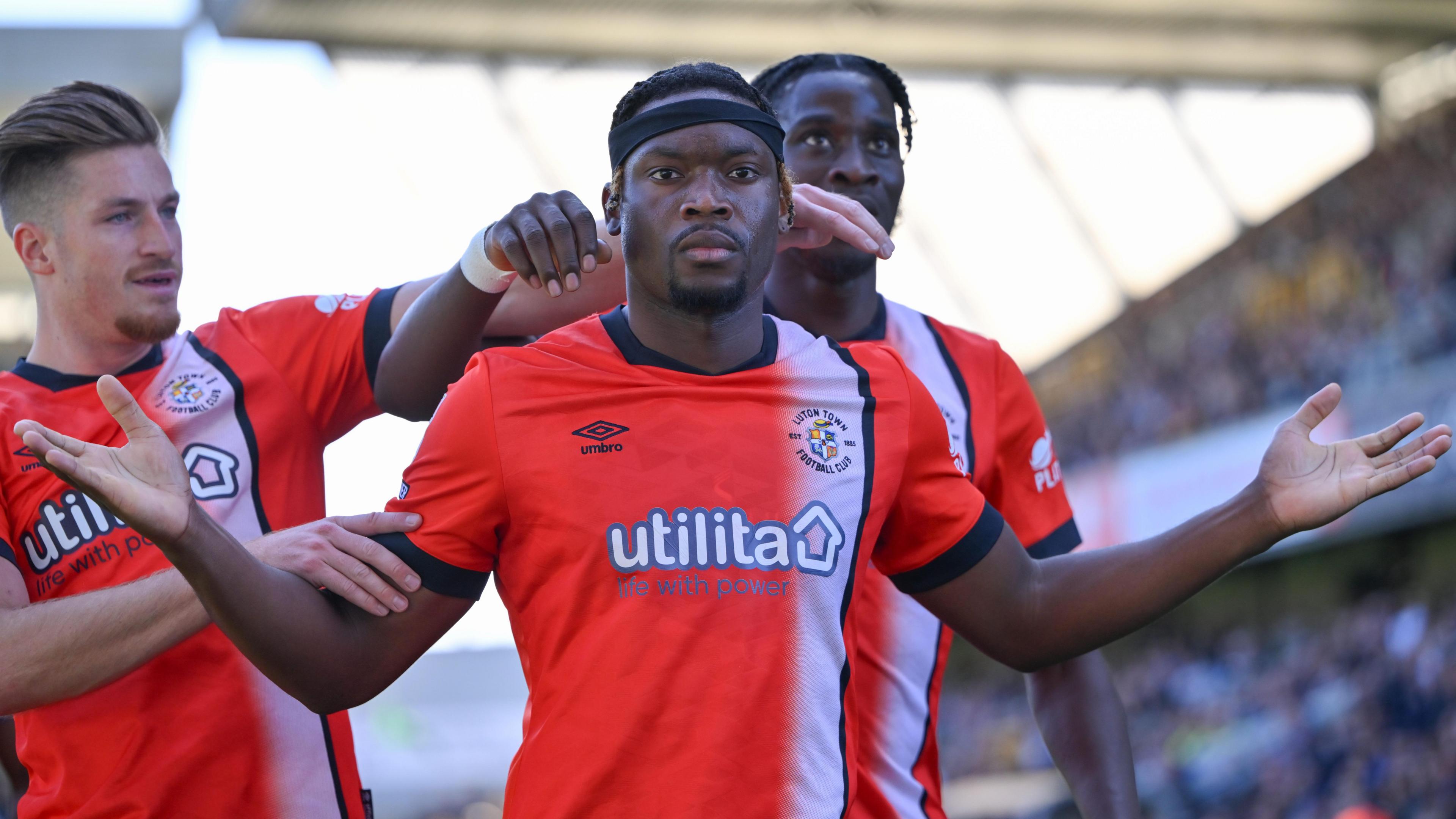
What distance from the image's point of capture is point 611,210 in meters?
2.47

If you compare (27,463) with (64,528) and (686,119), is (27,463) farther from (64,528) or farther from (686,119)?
(686,119)

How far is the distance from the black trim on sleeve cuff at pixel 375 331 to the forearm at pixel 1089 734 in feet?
5.37

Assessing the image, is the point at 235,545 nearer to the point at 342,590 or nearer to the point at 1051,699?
the point at 342,590

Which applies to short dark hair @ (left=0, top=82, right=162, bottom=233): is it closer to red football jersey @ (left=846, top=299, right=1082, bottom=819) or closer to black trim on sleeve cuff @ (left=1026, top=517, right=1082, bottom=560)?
red football jersey @ (left=846, top=299, right=1082, bottom=819)

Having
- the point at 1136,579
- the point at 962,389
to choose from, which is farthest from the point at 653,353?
the point at 962,389

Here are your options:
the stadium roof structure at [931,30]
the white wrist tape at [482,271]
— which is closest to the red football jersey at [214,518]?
the white wrist tape at [482,271]

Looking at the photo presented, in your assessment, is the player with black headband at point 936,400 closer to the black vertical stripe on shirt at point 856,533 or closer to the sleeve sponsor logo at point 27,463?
the black vertical stripe on shirt at point 856,533

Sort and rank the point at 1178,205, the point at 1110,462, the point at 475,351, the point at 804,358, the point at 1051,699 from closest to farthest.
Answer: the point at 804,358, the point at 475,351, the point at 1051,699, the point at 1110,462, the point at 1178,205

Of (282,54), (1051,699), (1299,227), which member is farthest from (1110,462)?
(1051,699)

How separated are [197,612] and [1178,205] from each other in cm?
1787

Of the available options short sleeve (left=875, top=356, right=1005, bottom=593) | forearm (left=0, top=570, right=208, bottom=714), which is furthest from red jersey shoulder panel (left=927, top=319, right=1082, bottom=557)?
forearm (left=0, top=570, right=208, bottom=714)

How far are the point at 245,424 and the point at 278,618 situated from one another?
3.26 feet

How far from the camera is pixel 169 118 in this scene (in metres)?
14.4

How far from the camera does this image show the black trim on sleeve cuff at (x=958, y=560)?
2453mm
